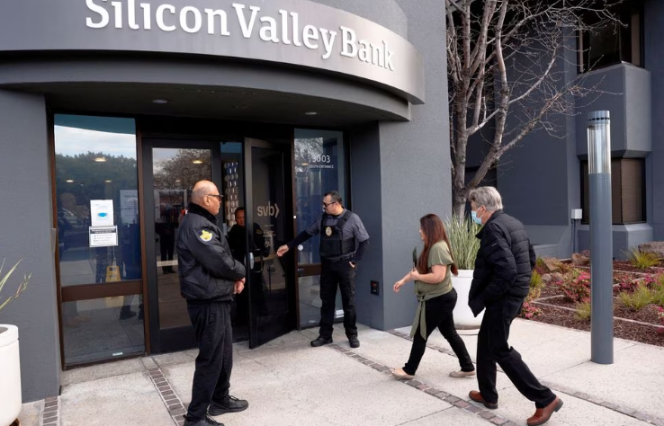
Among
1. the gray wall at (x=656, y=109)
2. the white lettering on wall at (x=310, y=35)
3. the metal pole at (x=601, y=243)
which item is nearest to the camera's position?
the white lettering on wall at (x=310, y=35)

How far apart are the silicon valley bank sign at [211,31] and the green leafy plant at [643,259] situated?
8175 millimetres

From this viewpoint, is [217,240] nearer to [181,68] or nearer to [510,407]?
[181,68]

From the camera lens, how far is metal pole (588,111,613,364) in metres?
4.80

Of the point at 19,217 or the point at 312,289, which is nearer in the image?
the point at 19,217

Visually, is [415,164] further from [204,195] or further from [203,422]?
[203,422]

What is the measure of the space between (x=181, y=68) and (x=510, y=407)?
4023 mm

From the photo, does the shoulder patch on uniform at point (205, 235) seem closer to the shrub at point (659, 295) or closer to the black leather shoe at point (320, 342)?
the black leather shoe at point (320, 342)

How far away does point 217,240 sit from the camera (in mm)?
3695

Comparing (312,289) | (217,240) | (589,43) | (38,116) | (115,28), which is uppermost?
(589,43)

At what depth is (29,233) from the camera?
4281 mm

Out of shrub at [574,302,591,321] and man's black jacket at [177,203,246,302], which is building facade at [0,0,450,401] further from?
shrub at [574,302,591,321]

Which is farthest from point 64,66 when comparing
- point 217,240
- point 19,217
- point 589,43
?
point 589,43

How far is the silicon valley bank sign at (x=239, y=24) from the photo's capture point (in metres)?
3.96

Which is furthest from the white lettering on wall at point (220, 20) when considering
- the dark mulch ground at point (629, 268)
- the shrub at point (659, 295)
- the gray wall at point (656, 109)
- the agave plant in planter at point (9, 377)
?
the gray wall at point (656, 109)
